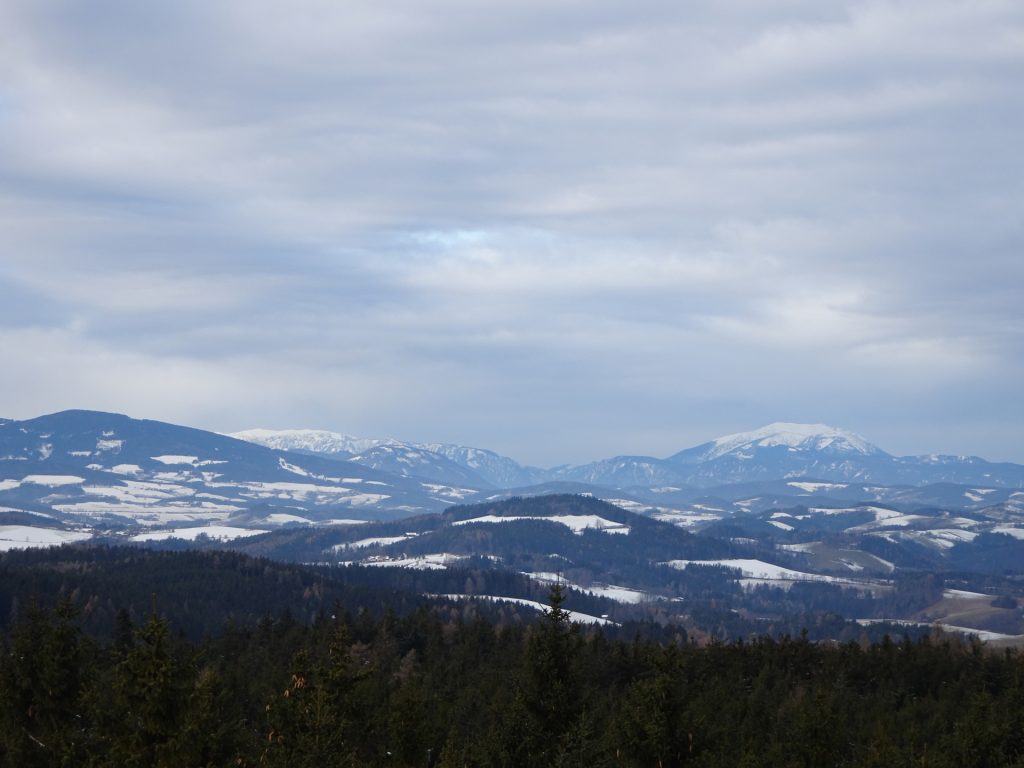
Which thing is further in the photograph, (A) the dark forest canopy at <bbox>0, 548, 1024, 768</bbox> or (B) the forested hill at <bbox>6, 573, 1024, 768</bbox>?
(A) the dark forest canopy at <bbox>0, 548, 1024, 768</bbox>

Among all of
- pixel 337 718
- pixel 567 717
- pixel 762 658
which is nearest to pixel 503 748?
pixel 567 717

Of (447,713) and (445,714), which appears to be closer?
(445,714)

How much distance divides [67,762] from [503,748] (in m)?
17.2

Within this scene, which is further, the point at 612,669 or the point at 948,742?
the point at 612,669

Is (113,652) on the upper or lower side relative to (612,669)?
upper

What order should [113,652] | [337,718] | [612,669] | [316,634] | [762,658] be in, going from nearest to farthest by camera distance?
[113,652] → [337,718] → [612,669] → [762,658] → [316,634]

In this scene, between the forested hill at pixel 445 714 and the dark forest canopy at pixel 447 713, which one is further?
the dark forest canopy at pixel 447 713

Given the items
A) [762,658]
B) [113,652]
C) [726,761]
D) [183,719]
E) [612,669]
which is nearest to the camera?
[183,719]

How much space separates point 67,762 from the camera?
140 feet

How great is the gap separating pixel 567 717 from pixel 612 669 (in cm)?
7894

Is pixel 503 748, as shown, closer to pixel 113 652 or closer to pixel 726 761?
pixel 113 652

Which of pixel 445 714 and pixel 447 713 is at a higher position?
pixel 445 714

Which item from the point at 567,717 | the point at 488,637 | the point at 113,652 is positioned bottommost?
the point at 488,637

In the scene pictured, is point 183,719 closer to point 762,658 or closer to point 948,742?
point 948,742
